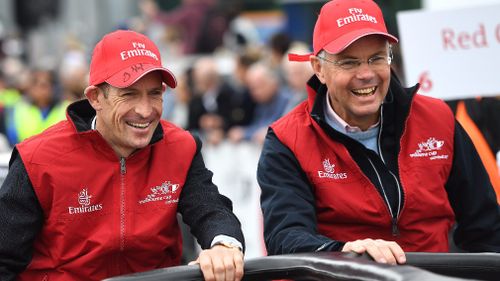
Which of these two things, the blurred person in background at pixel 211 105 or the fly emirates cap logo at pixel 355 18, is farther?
the blurred person in background at pixel 211 105

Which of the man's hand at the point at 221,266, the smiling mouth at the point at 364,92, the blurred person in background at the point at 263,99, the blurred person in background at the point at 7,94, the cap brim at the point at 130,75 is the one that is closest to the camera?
the man's hand at the point at 221,266

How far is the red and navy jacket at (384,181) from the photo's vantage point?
5.18m

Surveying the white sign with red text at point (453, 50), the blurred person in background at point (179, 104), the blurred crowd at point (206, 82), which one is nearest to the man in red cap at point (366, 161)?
the white sign with red text at point (453, 50)

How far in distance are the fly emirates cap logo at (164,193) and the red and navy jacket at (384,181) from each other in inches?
17.2

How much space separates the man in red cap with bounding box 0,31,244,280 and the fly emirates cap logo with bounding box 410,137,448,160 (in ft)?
2.95

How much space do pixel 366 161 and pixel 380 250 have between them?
0.98 metres

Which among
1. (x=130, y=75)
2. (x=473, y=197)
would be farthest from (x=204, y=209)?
(x=473, y=197)

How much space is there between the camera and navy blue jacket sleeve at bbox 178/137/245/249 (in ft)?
16.2

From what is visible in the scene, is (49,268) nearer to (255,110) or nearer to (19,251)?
(19,251)

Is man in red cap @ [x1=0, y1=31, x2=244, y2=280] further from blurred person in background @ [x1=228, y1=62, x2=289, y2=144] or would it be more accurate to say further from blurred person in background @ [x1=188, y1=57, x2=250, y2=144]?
blurred person in background @ [x1=188, y1=57, x2=250, y2=144]

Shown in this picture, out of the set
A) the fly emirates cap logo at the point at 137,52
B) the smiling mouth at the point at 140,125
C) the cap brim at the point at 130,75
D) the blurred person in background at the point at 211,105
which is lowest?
the blurred person in background at the point at 211,105

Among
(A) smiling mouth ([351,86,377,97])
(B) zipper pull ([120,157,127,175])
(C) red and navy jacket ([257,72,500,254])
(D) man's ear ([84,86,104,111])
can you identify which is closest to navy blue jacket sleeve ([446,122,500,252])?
(C) red and navy jacket ([257,72,500,254])

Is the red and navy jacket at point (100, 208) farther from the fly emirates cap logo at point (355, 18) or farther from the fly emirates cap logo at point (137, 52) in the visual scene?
the fly emirates cap logo at point (355, 18)

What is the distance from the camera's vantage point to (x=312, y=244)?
4871mm
